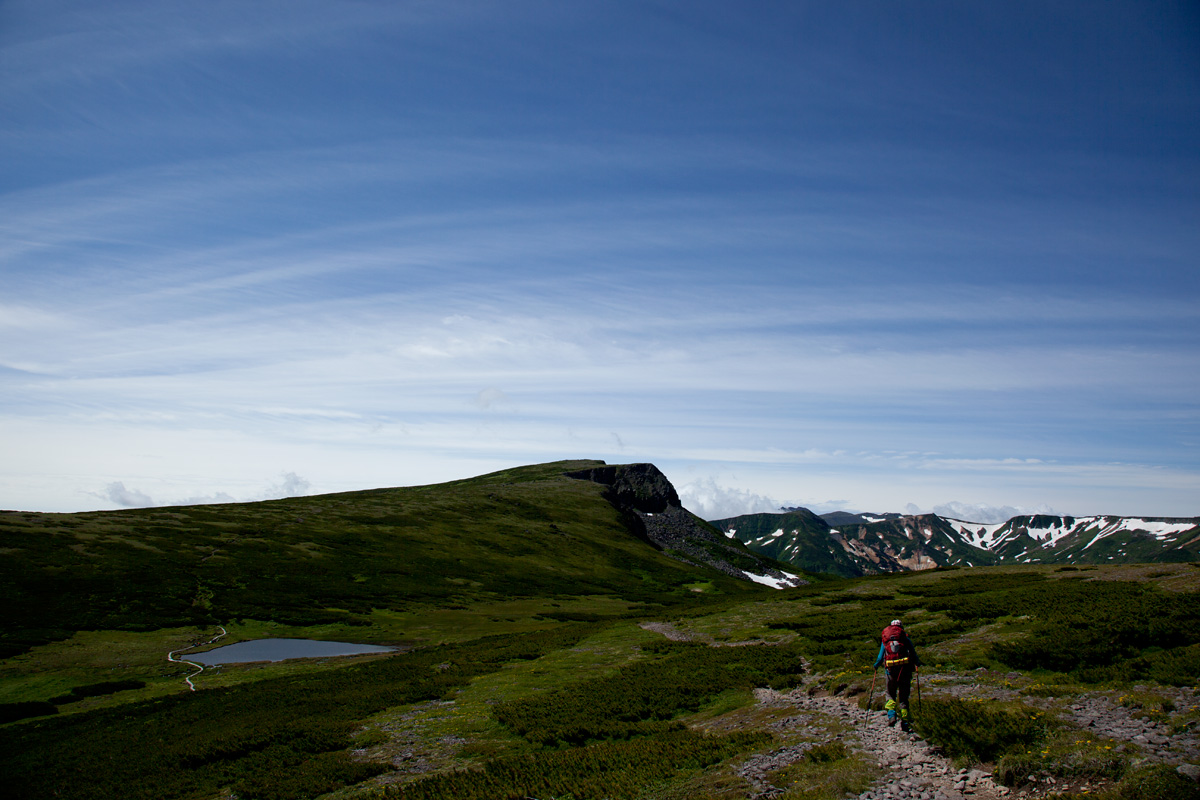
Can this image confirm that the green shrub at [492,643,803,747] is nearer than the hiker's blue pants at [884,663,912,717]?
No

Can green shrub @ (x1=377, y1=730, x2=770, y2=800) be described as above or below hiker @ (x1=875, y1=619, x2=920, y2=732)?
below

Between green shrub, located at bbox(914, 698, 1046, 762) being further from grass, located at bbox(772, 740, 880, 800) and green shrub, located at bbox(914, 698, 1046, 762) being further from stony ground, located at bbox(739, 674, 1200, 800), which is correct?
grass, located at bbox(772, 740, 880, 800)

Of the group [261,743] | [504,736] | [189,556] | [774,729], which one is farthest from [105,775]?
[189,556]

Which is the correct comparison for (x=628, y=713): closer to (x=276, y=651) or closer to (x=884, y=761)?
(x=884, y=761)

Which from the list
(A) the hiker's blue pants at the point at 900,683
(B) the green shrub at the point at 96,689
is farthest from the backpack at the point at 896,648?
(B) the green shrub at the point at 96,689

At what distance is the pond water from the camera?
6309 cm

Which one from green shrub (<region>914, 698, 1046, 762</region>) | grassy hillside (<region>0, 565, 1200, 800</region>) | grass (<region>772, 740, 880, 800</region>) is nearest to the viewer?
grass (<region>772, 740, 880, 800</region>)

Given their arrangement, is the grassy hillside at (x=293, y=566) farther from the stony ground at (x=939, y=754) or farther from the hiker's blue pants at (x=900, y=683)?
the hiker's blue pants at (x=900, y=683)

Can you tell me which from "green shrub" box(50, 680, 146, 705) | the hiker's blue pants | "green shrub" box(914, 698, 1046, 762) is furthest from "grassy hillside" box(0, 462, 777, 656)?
"green shrub" box(914, 698, 1046, 762)

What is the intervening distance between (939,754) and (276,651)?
71.7 meters

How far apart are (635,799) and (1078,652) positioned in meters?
20.8

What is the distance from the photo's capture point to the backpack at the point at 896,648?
2153 centimetres

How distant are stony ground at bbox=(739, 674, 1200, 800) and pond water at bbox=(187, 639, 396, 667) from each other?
59827 millimetres

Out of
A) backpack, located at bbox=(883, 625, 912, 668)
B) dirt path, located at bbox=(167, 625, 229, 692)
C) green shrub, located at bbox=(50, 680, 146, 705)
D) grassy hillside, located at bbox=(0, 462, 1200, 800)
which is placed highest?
backpack, located at bbox=(883, 625, 912, 668)
